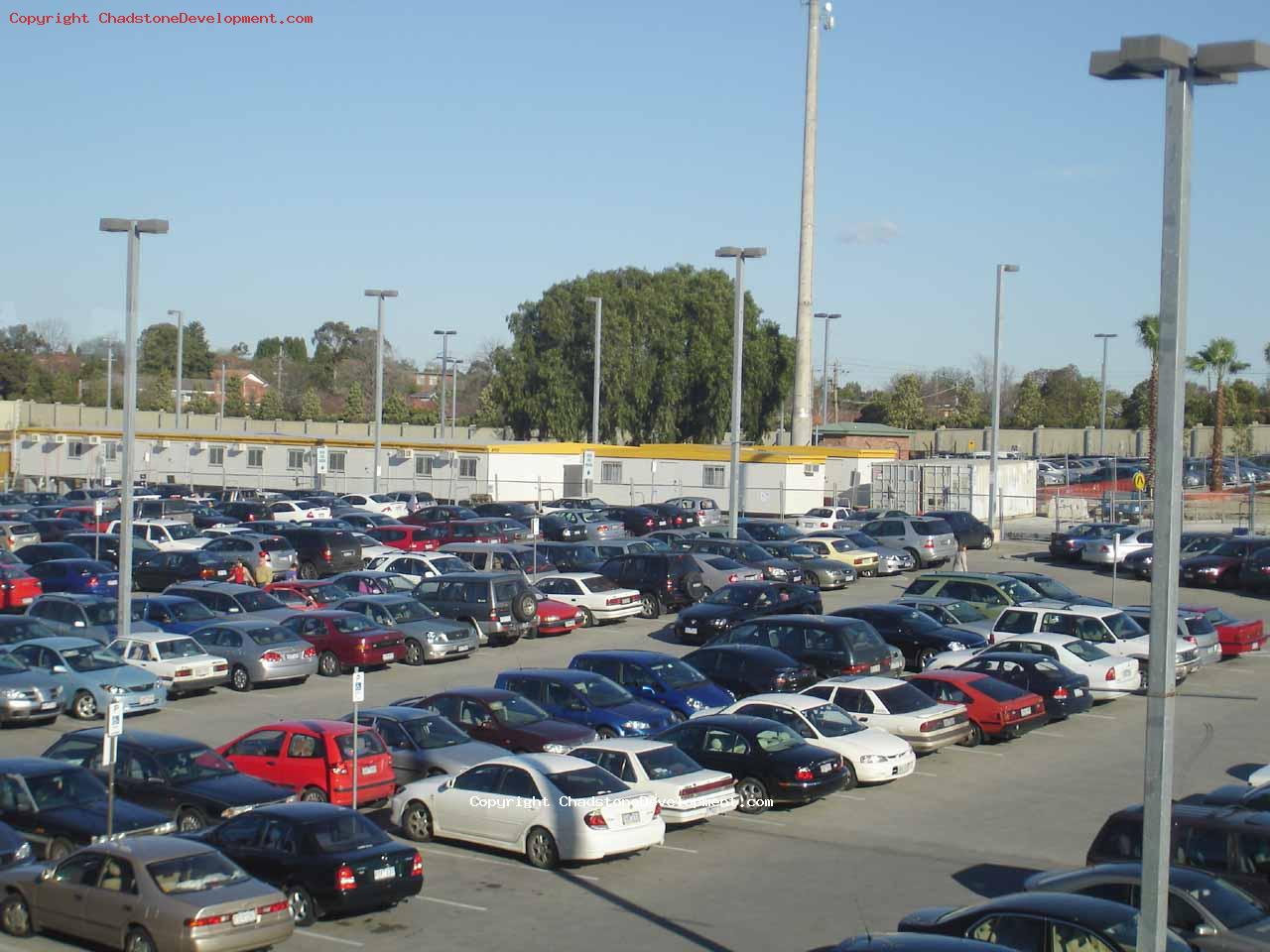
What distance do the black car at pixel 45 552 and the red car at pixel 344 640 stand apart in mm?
12530

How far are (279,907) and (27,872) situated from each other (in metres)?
2.81

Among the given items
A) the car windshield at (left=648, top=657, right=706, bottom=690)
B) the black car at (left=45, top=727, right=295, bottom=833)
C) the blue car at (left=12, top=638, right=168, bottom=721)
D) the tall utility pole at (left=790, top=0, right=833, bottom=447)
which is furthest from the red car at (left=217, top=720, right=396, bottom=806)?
the tall utility pole at (left=790, top=0, right=833, bottom=447)

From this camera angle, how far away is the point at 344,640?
2722 cm

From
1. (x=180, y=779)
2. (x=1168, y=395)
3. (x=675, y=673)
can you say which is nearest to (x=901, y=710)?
(x=675, y=673)

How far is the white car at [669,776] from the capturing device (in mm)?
16391

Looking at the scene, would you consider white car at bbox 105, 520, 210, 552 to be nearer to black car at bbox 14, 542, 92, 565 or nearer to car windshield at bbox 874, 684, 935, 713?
black car at bbox 14, 542, 92, 565

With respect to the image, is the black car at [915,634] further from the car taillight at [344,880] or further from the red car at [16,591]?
the red car at [16,591]

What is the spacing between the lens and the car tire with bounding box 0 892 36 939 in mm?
13320

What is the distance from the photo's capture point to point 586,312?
283 feet

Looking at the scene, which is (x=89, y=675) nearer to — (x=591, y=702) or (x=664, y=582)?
(x=591, y=702)

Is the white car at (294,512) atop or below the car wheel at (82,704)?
atop

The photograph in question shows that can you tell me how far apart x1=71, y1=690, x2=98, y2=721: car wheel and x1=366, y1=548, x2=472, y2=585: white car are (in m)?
10.6

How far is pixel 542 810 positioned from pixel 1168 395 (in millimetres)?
9334

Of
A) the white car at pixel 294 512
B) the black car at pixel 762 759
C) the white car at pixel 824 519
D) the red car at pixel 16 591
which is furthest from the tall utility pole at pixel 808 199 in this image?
the black car at pixel 762 759
